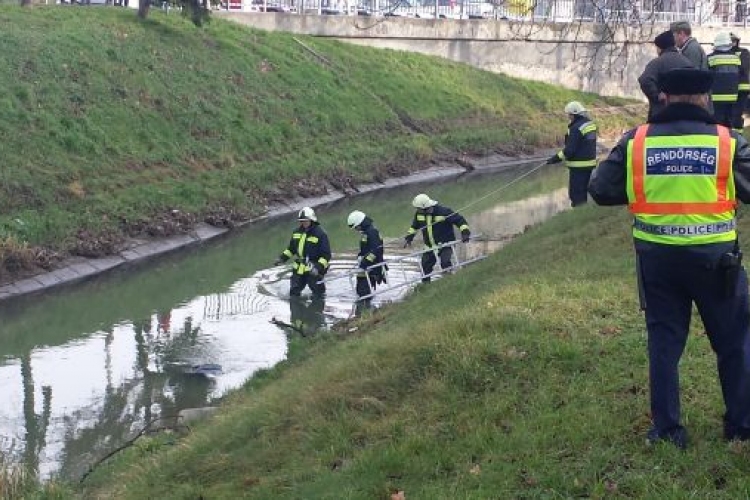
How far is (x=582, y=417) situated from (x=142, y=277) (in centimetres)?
1529

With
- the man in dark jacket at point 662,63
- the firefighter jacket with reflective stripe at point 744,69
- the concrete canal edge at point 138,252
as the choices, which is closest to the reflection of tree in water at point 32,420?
the concrete canal edge at point 138,252

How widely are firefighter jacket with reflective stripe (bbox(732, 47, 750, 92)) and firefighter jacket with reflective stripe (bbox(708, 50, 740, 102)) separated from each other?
3.31ft

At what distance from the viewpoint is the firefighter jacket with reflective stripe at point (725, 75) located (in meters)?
14.7

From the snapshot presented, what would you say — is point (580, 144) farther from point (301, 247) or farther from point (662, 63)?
point (662, 63)

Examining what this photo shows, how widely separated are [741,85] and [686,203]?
432 inches

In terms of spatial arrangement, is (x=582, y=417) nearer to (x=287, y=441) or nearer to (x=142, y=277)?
(x=287, y=441)

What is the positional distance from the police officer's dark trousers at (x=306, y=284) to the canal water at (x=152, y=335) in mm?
211

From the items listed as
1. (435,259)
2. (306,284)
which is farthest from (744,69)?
(306,284)

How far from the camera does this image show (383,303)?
57.8 feet

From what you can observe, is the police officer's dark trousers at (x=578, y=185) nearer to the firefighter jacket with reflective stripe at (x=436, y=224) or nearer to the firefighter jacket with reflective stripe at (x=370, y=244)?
the firefighter jacket with reflective stripe at (x=436, y=224)

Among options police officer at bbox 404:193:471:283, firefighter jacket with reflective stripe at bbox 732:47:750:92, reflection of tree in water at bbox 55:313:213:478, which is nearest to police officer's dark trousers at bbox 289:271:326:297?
police officer at bbox 404:193:471:283

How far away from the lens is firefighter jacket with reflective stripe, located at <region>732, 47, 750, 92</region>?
16.2 meters

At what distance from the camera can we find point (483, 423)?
6949mm

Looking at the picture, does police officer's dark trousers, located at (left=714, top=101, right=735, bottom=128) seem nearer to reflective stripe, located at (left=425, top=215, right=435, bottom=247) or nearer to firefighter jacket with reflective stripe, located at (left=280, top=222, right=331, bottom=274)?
reflective stripe, located at (left=425, top=215, right=435, bottom=247)
